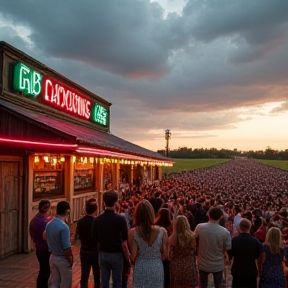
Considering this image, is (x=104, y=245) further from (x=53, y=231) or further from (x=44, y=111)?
(x=44, y=111)

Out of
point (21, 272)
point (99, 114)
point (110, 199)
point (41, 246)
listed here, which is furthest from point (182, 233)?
point (99, 114)

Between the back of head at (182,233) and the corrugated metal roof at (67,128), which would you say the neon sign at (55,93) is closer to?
the corrugated metal roof at (67,128)

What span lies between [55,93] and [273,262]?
10.5 m

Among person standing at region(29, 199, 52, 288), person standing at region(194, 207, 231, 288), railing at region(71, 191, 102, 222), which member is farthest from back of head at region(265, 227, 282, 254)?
railing at region(71, 191, 102, 222)

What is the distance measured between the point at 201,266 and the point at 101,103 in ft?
54.8

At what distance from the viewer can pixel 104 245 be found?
Result: 16.1 feet

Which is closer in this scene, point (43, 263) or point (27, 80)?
point (43, 263)

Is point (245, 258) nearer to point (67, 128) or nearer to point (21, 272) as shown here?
point (21, 272)

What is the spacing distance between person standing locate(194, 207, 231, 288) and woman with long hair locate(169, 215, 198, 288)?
198 mm

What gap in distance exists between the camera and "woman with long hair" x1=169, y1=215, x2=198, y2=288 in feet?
15.7

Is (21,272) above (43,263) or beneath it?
beneath

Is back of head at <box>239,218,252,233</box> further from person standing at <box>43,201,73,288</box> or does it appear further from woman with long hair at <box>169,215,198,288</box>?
person standing at <box>43,201,73,288</box>

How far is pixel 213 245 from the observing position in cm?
490

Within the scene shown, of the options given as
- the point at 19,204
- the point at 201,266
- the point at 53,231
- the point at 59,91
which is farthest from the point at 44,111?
the point at 201,266
